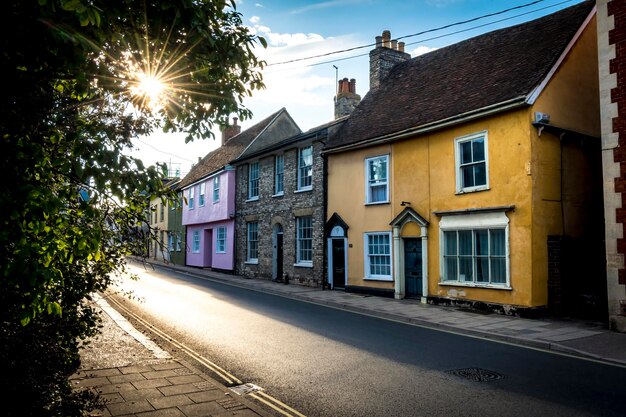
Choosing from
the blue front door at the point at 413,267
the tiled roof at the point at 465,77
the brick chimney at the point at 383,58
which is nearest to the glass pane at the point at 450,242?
the blue front door at the point at 413,267

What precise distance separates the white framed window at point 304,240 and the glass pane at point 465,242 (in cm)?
867

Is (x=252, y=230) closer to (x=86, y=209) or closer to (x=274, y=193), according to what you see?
(x=274, y=193)

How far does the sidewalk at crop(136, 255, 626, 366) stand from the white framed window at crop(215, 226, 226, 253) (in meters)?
14.2

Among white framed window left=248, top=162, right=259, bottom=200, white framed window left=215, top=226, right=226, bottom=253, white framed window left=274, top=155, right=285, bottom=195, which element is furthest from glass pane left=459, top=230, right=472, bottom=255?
white framed window left=215, top=226, right=226, bottom=253

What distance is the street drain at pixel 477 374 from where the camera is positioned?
23.6ft

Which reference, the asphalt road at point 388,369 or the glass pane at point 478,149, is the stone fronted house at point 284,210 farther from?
the asphalt road at point 388,369

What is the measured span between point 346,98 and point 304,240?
8.17 metres

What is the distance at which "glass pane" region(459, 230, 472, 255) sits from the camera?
595 inches

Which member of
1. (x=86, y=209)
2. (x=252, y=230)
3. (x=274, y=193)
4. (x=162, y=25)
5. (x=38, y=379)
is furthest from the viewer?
(x=252, y=230)

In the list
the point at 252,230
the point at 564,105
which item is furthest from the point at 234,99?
the point at 252,230

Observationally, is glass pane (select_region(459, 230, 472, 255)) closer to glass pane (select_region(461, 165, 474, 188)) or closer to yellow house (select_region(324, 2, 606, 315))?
yellow house (select_region(324, 2, 606, 315))

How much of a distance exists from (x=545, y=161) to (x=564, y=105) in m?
2.14

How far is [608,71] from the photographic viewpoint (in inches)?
461

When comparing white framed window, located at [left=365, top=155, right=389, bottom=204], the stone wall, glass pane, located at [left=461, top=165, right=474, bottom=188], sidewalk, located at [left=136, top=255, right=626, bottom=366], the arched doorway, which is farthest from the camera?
the arched doorway
